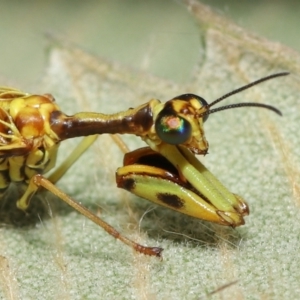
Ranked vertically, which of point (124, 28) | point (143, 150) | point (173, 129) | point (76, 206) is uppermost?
point (173, 129)

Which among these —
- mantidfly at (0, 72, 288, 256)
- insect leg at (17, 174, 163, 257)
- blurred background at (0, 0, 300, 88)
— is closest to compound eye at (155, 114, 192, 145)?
mantidfly at (0, 72, 288, 256)

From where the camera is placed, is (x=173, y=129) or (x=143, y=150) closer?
(x=173, y=129)

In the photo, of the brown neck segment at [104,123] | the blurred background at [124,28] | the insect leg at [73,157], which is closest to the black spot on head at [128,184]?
the brown neck segment at [104,123]

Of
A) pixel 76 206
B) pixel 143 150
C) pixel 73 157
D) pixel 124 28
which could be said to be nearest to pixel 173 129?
pixel 143 150

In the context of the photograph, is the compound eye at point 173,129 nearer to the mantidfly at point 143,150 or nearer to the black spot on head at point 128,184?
the mantidfly at point 143,150

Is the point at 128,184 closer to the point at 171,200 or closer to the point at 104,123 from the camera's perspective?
the point at 171,200

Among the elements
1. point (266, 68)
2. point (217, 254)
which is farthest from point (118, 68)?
point (217, 254)
